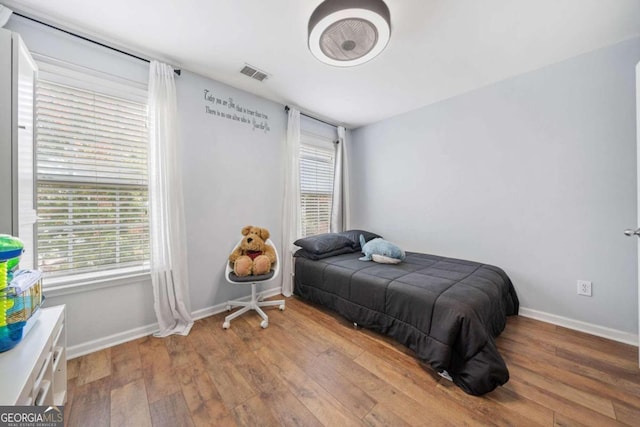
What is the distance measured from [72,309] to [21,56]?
164 cm

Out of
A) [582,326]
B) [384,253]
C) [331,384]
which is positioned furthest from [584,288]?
[331,384]

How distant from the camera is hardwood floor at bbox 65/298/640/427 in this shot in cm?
119

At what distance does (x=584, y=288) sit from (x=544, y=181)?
0.99 meters

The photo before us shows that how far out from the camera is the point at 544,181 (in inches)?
84.4

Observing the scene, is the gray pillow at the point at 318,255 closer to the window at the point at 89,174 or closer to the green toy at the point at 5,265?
the window at the point at 89,174

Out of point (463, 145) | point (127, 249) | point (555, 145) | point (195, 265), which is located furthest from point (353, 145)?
point (127, 249)

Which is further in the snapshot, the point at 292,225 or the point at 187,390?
the point at 292,225

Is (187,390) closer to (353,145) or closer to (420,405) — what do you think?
(420,405)

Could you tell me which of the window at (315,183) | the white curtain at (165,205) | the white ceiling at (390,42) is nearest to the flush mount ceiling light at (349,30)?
the white ceiling at (390,42)

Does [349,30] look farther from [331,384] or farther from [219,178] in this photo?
[331,384]

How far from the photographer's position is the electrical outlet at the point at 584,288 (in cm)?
195

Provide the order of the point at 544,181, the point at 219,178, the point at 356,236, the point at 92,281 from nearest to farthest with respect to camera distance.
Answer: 1. the point at 92,281
2. the point at 544,181
3. the point at 219,178
4. the point at 356,236

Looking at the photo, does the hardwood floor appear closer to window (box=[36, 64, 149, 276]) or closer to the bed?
the bed

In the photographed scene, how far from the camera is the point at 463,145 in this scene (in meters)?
2.62
